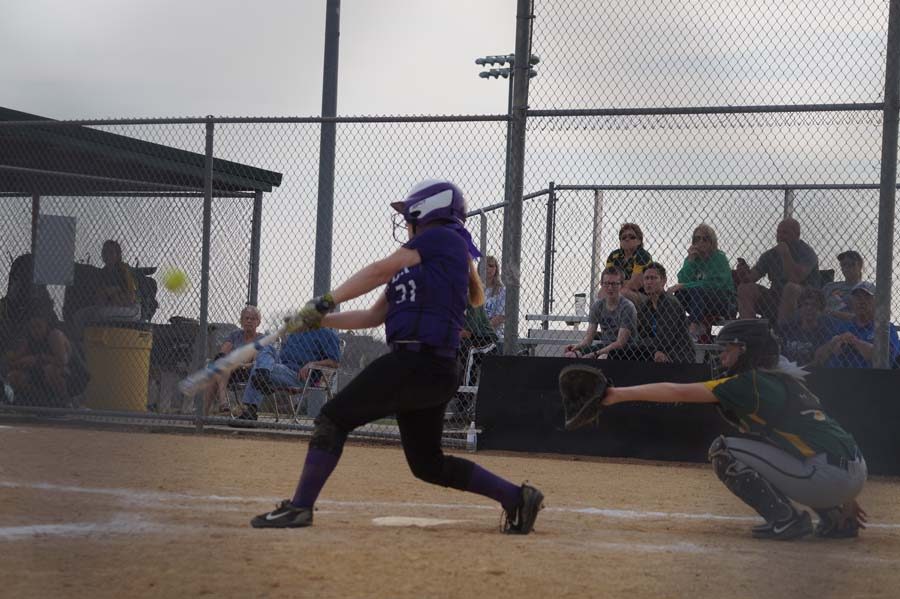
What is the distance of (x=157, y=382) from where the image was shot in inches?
495

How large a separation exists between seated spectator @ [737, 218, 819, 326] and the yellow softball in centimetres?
543

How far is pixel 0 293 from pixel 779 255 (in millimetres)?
8285

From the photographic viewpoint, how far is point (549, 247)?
39.4 ft

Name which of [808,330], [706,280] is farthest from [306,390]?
[808,330]

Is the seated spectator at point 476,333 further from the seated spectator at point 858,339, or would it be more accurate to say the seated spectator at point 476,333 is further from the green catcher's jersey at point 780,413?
the green catcher's jersey at point 780,413

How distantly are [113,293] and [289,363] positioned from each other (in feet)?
6.74

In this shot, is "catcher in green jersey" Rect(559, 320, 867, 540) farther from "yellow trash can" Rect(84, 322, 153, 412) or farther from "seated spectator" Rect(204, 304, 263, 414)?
"yellow trash can" Rect(84, 322, 153, 412)

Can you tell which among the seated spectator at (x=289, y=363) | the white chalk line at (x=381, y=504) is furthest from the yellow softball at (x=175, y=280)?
the white chalk line at (x=381, y=504)

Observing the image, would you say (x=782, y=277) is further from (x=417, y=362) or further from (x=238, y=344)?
(x=417, y=362)

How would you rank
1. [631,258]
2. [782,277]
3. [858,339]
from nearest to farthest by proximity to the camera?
1. [858,339]
2. [782,277]
3. [631,258]

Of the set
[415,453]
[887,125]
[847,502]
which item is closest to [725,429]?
[887,125]

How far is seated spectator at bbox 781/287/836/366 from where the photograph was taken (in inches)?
383

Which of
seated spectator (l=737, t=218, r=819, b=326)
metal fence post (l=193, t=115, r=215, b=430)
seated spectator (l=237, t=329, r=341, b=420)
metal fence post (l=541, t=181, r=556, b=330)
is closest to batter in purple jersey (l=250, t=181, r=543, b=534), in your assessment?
seated spectator (l=737, t=218, r=819, b=326)

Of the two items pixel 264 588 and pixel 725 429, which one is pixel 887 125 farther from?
pixel 264 588
